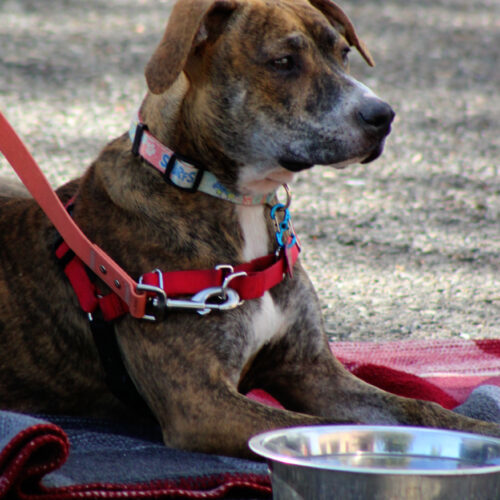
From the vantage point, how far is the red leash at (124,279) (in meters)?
2.82

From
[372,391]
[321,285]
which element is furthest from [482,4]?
[372,391]

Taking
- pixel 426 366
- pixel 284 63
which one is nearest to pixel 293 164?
pixel 284 63

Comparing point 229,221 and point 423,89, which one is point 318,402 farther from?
point 423,89

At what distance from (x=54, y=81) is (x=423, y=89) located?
334 centimetres

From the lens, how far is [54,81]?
9.02 metres

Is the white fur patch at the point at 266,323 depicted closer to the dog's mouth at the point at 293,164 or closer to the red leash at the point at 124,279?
the red leash at the point at 124,279

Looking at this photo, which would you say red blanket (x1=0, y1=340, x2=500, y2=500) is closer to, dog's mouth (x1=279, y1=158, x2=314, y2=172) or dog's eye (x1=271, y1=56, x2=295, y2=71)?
dog's mouth (x1=279, y1=158, x2=314, y2=172)

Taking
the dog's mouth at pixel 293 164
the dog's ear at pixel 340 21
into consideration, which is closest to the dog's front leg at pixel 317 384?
the dog's mouth at pixel 293 164

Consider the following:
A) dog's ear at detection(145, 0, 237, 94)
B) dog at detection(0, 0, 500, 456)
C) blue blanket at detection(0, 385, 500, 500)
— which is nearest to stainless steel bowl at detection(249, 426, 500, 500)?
blue blanket at detection(0, 385, 500, 500)

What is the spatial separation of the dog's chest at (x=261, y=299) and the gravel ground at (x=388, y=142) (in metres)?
1.07

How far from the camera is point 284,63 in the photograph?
3.00m

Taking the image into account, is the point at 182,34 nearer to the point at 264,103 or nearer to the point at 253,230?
the point at 264,103

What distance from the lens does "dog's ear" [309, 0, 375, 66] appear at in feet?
11.2

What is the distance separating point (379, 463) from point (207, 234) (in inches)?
36.8
